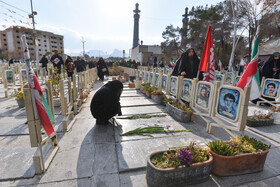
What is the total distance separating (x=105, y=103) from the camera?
3707 millimetres

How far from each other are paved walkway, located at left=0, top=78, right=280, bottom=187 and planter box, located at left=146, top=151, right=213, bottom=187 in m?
0.14

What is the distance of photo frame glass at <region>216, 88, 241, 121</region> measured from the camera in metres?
2.83

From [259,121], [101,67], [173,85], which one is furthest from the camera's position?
[101,67]

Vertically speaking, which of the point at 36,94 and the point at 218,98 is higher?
the point at 36,94

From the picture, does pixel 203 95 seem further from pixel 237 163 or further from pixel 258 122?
pixel 237 163

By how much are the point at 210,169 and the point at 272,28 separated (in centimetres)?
2336

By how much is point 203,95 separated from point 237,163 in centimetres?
186

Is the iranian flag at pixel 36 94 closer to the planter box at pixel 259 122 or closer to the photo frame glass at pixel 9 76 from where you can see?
the planter box at pixel 259 122

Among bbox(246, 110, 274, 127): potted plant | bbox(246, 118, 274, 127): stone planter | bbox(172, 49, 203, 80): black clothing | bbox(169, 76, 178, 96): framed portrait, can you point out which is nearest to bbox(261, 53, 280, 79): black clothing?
bbox(172, 49, 203, 80): black clothing

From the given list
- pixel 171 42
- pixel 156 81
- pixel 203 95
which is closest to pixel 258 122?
pixel 203 95

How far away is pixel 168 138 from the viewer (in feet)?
10.8

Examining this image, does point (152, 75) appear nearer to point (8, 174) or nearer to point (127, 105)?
point (127, 105)

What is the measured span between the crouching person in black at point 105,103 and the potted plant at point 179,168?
196cm

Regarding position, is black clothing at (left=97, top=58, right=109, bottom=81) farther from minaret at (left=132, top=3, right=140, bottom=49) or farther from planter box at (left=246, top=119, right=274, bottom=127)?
minaret at (left=132, top=3, right=140, bottom=49)
